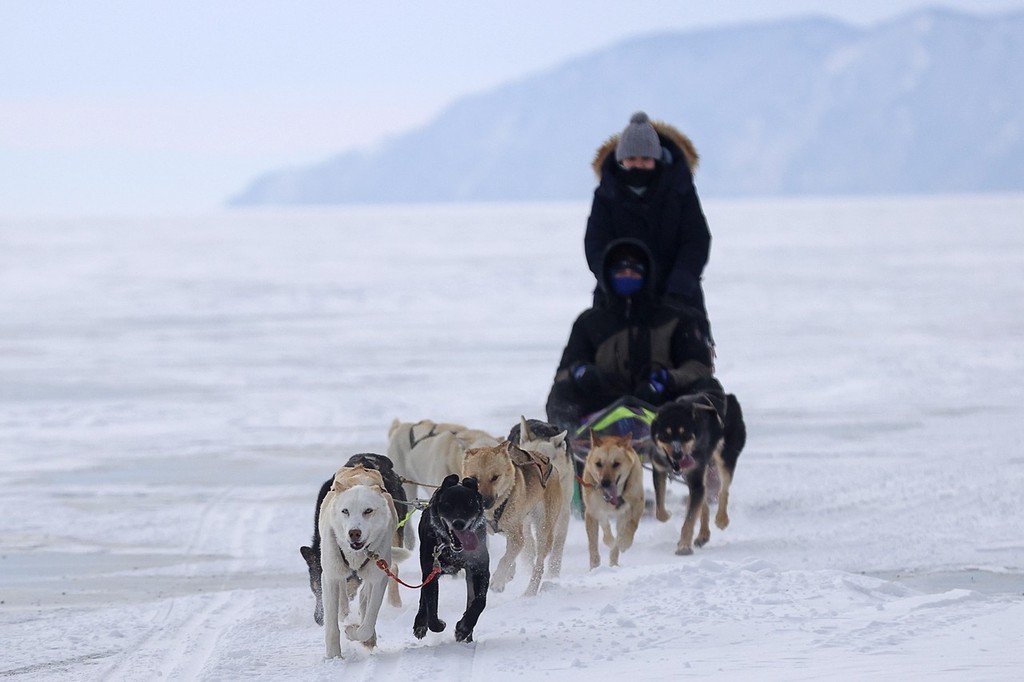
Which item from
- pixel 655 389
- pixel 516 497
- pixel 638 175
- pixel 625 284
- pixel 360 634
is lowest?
pixel 360 634

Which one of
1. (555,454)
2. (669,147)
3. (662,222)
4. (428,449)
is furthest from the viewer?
(669,147)

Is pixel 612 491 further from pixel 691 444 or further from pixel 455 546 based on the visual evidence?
pixel 455 546

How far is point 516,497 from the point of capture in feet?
16.3

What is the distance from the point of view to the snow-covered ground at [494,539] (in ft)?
14.2

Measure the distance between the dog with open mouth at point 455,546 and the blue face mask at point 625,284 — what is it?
89.9 inches

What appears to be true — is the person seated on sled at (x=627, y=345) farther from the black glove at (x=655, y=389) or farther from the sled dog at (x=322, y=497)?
the sled dog at (x=322, y=497)

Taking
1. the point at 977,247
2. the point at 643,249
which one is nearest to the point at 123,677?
the point at 643,249

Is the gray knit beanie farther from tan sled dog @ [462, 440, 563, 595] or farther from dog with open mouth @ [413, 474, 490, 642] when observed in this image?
dog with open mouth @ [413, 474, 490, 642]

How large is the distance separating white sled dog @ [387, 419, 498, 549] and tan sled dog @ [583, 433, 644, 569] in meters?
0.44

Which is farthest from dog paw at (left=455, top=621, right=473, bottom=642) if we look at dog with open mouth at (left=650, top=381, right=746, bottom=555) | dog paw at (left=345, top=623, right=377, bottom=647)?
dog with open mouth at (left=650, top=381, right=746, bottom=555)

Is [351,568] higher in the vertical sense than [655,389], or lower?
lower

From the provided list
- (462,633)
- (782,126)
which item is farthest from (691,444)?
(782,126)

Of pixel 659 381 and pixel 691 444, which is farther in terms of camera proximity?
pixel 659 381

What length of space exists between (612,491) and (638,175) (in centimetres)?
193
